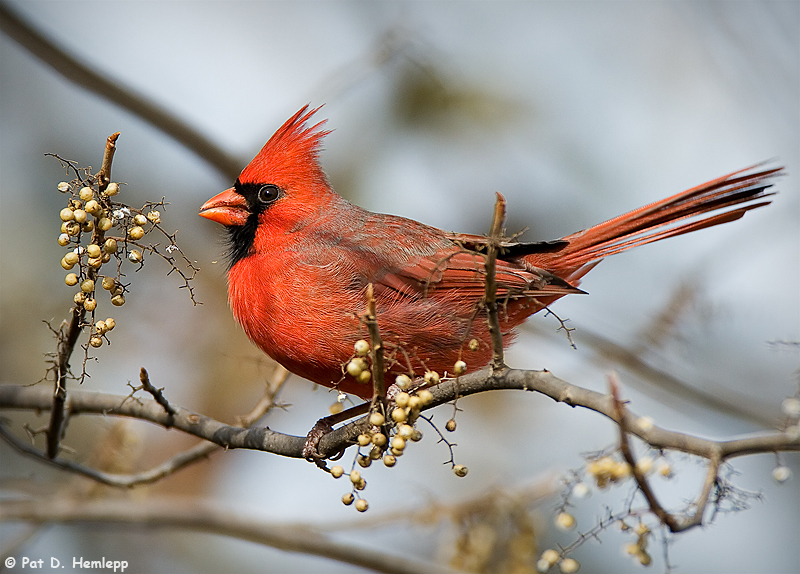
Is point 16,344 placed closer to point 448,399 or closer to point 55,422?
point 55,422

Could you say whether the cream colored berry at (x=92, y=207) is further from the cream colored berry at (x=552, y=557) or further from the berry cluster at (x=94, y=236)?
the cream colored berry at (x=552, y=557)

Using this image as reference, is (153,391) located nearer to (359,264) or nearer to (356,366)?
(356,366)

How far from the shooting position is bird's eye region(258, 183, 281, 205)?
11.0ft

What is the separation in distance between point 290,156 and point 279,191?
158 millimetres

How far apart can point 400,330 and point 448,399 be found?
2.62 ft

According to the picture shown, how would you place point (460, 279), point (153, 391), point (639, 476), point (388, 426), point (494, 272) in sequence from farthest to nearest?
point (460, 279) < point (153, 391) < point (388, 426) < point (494, 272) < point (639, 476)

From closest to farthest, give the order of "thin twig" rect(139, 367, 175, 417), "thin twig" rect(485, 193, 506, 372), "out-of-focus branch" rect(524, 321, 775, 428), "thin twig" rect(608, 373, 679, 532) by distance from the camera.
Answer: "thin twig" rect(608, 373, 679, 532) → "thin twig" rect(485, 193, 506, 372) → "thin twig" rect(139, 367, 175, 417) → "out-of-focus branch" rect(524, 321, 775, 428)

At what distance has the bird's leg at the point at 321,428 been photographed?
242 centimetres

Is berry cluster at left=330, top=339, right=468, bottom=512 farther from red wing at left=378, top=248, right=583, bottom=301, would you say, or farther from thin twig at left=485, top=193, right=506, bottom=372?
red wing at left=378, top=248, right=583, bottom=301

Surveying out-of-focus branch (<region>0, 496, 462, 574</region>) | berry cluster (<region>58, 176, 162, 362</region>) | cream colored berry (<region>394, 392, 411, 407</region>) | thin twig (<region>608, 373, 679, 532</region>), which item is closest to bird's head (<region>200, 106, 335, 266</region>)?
out-of-focus branch (<region>0, 496, 462, 574</region>)

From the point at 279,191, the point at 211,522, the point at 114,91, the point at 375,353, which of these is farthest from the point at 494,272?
the point at 114,91

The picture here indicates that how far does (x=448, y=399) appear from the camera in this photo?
6.32 feet

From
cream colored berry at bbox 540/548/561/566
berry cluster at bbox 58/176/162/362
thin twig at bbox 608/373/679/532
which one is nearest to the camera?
thin twig at bbox 608/373/679/532

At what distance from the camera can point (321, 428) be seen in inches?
110
